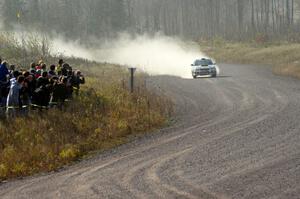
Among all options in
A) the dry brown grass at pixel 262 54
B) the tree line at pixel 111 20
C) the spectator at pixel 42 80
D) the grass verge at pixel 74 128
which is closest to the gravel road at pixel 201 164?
the grass verge at pixel 74 128

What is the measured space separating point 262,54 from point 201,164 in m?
42.8

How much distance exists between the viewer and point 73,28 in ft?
338

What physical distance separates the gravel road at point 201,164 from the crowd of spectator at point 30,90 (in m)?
4.05

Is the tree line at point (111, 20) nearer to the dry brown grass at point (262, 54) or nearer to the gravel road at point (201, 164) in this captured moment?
the dry brown grass at point (262, 54)

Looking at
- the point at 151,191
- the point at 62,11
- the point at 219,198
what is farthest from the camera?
the point at 62,11

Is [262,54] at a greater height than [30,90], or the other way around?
[262,54]

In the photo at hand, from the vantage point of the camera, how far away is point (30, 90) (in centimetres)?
1731

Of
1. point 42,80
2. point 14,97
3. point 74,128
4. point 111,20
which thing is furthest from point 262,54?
point 111,20

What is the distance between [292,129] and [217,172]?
209 inches

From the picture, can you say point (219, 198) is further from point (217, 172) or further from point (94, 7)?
point (94, 7)

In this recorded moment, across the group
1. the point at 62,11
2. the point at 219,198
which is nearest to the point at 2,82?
the point at 219,198

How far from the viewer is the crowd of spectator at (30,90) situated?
663 inches

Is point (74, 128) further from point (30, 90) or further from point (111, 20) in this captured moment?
point (111, 20)

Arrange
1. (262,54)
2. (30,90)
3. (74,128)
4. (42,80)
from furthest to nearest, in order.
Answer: (262,54) → (42,80) → (30,90) → (74,128)
